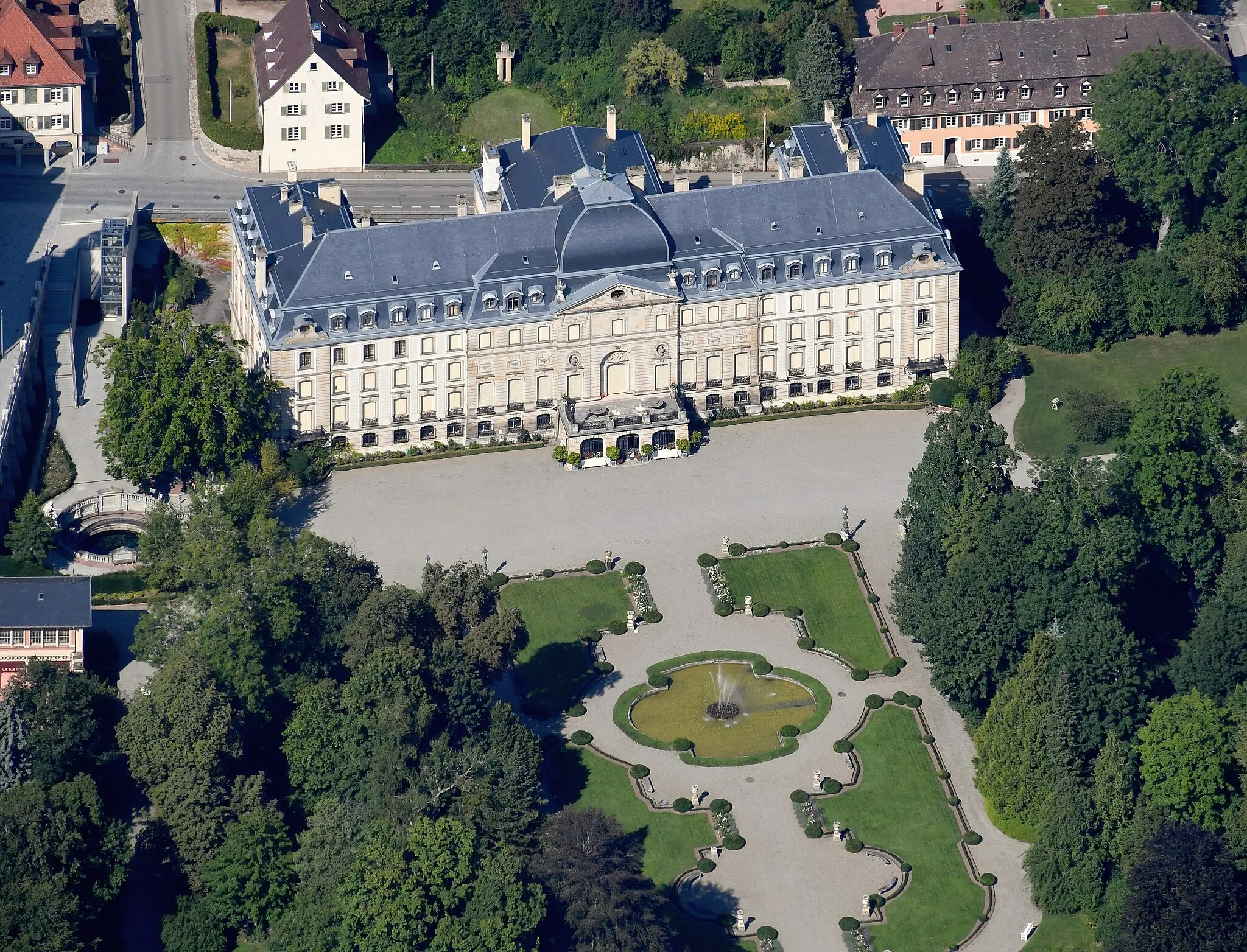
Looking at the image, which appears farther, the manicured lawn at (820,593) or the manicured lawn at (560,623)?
the manicured lawn at (820,593)

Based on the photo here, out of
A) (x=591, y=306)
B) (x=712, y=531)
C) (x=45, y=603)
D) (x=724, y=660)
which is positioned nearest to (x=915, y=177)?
(x=591, y=306)

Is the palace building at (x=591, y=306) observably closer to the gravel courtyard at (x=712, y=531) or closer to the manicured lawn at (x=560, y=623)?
the gravel courtyard at (x=712, y=531)

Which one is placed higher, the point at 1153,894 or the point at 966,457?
the point at 966,457

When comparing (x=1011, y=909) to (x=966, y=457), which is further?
(x=966, y=457)

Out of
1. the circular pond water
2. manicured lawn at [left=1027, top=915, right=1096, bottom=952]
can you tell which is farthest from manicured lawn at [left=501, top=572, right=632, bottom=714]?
manicured lawn at [left=1027, top=915, right=1096, bottom=952]

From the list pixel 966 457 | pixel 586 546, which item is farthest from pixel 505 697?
pixel 966 457

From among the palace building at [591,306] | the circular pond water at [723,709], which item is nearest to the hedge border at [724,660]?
the circular pond water at [723,709]

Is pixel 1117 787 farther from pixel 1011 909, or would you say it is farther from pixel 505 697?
pixel 505 697

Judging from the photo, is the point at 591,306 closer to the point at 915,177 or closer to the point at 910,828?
the point at 915,177
